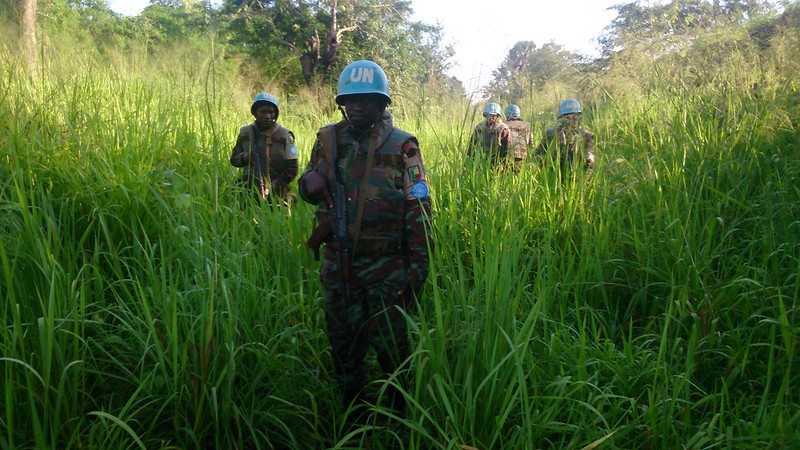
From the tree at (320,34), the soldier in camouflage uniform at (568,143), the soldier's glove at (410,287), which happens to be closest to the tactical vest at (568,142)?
the soldier in camouflage uniform at (568,143)

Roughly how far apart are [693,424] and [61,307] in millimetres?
2610

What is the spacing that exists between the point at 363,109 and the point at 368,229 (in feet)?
1.81

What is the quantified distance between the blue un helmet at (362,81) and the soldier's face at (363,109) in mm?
39

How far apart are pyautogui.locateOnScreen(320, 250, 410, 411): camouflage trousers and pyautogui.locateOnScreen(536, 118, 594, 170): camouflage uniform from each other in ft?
6.17

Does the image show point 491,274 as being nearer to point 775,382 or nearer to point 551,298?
point 551,298

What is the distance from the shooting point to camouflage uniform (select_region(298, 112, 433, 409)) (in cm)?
253

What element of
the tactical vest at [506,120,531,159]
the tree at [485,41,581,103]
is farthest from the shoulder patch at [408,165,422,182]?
the tactical vest at [506,120,531,159]

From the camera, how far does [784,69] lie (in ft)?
15.7

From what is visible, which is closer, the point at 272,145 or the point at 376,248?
the point at 376,248

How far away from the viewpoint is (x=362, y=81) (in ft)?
8.31

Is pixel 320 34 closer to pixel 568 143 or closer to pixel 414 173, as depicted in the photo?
pixel 568 143

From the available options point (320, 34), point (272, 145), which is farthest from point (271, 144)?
point (320, 34)

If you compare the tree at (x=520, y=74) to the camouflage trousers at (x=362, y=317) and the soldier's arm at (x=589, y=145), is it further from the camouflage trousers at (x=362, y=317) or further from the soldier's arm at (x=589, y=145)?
the camouflage trousers at (x=362, y=317)

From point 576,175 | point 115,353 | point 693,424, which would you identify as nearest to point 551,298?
point 693,424
